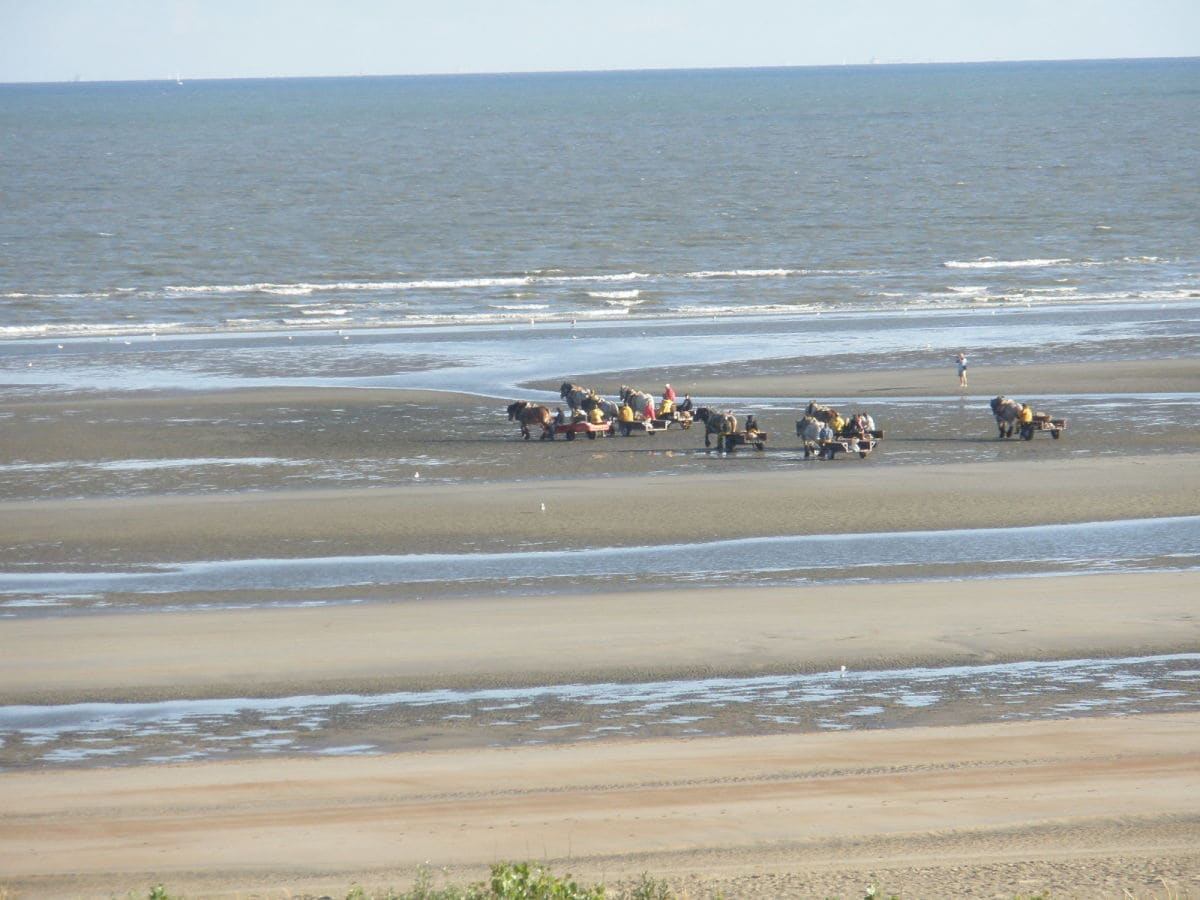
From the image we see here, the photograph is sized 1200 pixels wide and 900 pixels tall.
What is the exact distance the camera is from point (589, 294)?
4984cm

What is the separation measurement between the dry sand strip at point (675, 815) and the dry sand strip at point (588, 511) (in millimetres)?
7666

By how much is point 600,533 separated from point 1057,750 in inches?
348

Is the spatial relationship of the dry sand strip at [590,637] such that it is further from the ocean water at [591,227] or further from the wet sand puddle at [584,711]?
the ocean water at [591,227]

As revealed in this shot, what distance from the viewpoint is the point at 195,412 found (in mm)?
29766

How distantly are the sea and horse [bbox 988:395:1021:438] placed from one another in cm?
325

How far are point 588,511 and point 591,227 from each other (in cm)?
4796

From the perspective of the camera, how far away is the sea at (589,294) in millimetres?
13602

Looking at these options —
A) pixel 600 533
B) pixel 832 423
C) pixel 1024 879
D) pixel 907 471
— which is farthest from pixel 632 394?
pixel 1024 879

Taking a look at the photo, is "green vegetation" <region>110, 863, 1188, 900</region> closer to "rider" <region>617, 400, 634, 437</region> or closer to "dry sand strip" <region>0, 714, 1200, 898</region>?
"dry sand strip" <region>0, 714, 1200, 898</region>

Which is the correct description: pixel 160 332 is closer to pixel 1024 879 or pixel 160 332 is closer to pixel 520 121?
→ pixel 1024 879

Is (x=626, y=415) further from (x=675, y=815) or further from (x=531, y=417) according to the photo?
(x=675, y=815)

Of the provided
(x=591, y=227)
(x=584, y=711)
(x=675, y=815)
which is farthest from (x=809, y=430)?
(x=591, y=227)

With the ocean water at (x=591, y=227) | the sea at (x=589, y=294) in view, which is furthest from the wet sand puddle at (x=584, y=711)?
the ocean water at (x=591, y=227)

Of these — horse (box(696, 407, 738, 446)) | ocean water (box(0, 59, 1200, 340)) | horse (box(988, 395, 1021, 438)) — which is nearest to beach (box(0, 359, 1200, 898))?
horse (box(696, 407, 738, 446))
